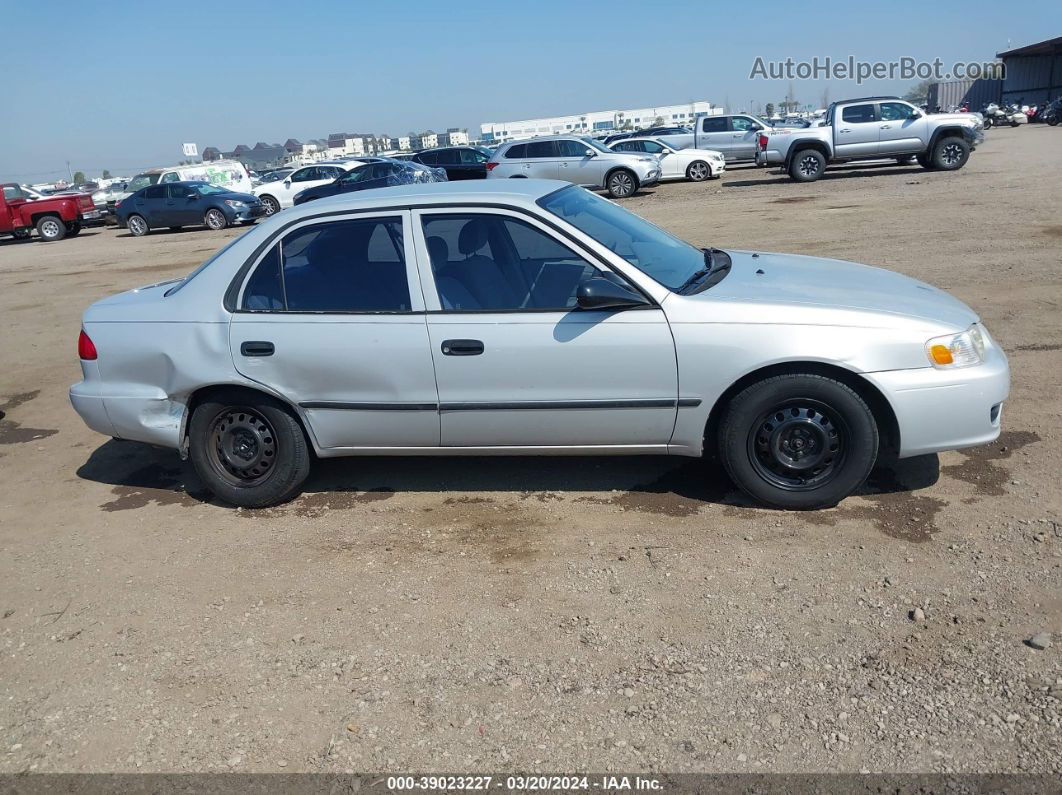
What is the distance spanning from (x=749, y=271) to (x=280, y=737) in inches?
131

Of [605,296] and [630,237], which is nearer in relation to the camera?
[605,296]

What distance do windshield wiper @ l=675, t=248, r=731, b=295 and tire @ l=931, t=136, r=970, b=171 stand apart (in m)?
18.1

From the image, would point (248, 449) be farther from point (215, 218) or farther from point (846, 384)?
point (215, 218)

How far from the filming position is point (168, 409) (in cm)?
492

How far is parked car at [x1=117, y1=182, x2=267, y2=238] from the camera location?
24156mm

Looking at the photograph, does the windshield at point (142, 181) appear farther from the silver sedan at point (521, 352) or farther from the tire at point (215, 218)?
the silver sedan at point (521, 352)

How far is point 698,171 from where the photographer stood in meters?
25.9

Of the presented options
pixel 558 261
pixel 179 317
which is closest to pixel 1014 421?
pixel 558 261

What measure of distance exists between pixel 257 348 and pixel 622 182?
19376 millimetres

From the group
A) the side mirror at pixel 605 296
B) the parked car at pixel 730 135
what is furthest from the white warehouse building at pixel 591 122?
the side mirror at pixel 605 296

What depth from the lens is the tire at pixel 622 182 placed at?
22.8 metres

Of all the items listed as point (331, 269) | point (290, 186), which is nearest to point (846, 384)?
point (331, 269)

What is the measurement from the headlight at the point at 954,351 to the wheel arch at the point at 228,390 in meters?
3.19

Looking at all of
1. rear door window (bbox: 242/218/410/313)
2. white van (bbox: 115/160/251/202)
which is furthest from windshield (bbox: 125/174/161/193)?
rear door window (bbox: 242/218/410/313)
